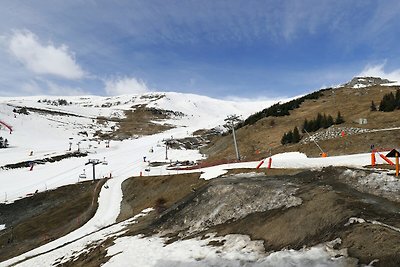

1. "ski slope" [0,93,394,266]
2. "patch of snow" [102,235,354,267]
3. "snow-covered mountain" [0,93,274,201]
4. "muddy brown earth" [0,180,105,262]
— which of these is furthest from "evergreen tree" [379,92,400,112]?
"patch of snow" [102,235,354,267]

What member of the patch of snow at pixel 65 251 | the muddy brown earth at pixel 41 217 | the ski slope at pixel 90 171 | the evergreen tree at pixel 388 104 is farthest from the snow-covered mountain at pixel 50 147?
the evergreen tree at pixel 388 104

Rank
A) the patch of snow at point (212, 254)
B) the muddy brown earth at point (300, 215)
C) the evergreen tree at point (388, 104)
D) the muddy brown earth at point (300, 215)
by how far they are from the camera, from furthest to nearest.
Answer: the evergreen tree at point (388, 104) → the patch of snow at point (212, 254) → the muddy brown earth at point (300, 215) → the muddy brown earth at point (300, 215)

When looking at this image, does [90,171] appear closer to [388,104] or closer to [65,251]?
[65,251]

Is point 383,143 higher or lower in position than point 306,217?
higher

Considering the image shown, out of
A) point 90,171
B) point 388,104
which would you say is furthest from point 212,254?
point 90,171

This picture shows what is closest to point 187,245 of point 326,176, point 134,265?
point 134,265

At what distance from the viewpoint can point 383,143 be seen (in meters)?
40.1

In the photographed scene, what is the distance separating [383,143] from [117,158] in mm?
74114

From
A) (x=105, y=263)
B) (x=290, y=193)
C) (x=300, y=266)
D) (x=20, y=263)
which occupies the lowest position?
(x=20, y=263)

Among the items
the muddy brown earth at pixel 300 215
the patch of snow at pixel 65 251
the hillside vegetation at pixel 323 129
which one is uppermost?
the hillside vegetation at pixel 323 129

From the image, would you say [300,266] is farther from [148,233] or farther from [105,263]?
[148,233]

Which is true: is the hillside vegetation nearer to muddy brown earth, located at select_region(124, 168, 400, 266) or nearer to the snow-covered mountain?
the snow-covered mountain

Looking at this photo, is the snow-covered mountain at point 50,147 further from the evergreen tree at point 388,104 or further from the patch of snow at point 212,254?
the evergreen tree at point 388,104

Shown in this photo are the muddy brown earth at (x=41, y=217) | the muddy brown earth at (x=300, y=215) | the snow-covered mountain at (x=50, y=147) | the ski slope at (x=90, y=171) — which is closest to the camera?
the muddy brown earth at (x=300, y=215)
